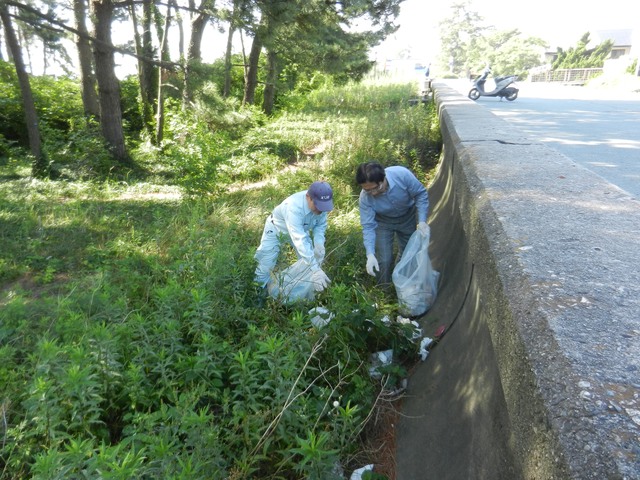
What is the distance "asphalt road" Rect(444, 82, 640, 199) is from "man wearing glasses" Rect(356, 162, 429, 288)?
1.79 metres

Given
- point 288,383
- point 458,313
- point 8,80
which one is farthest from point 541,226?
point 8,80

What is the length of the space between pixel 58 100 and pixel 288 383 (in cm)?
1623

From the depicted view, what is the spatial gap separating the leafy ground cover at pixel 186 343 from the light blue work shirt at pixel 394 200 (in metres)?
0.42

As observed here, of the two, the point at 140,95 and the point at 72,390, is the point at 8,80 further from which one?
the point at 72,390

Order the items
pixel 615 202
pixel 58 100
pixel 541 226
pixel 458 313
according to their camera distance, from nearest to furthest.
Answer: pixel 541 226
pixel 615 202
pixel 458 313
pixel 58 100

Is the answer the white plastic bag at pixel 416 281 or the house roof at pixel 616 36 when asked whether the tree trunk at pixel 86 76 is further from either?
the house roof at pixel 616 36

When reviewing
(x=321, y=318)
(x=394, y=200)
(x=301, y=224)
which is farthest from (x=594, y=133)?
(x=321, y=318)

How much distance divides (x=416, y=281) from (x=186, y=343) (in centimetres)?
190

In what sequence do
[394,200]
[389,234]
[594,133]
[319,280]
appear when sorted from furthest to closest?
[594,133], [389,234], [394,200], [319,280]

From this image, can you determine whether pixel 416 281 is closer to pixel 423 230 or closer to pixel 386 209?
pixel 423 230

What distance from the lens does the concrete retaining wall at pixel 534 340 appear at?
98 cm

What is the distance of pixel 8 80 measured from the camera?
14922 mm

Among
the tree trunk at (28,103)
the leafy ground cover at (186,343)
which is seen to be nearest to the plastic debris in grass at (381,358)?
the leafy ground cover at (186,343)

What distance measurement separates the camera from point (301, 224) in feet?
12.3
